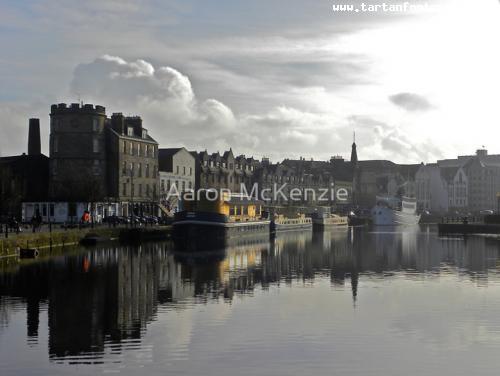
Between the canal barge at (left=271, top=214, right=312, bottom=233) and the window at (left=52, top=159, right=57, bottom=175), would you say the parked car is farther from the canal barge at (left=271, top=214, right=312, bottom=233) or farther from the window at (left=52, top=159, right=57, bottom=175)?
the canal barge at (left=271, top=214, right=312, bottom=233)

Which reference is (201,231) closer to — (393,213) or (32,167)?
(32,167)

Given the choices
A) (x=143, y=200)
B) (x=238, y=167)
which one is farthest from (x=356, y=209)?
(x=143, y=200)

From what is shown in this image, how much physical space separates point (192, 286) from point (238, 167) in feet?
318

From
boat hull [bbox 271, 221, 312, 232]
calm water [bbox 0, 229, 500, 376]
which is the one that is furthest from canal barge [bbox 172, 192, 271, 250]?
calm water [bbox 0, 229, 500, 376]

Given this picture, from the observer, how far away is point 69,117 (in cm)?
8738

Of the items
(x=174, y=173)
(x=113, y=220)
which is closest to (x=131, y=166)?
(x=174, y=173)

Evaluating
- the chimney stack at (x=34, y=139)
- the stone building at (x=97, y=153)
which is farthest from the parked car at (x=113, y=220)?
the chimney stack at (x=34, y=139)

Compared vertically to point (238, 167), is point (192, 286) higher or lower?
lower

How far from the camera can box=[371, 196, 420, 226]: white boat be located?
149 m

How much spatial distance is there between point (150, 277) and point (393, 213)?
115 meters

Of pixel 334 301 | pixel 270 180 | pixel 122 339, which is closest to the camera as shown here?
pixel 122 339

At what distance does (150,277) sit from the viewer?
39406mm

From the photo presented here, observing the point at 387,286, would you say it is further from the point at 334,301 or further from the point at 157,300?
the point at 157,300

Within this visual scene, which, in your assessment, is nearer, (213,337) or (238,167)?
(213,337)
